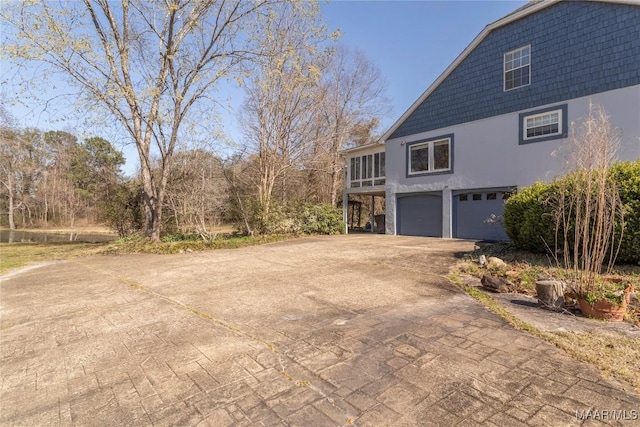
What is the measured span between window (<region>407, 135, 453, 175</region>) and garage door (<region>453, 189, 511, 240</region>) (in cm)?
145

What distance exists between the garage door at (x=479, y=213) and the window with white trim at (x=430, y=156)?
1.48 metres

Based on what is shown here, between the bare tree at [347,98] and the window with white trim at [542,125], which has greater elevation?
the bare tree at [347,98]

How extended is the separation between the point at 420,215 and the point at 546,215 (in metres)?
7.49

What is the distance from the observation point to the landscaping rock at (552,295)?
153 inches

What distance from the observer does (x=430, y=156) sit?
1375cm

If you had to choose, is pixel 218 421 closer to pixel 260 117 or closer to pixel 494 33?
pixel 494 33

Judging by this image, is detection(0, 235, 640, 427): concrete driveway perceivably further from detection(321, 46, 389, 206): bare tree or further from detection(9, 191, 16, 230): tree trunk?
detection(9, 191, 16, 230): tree trunk

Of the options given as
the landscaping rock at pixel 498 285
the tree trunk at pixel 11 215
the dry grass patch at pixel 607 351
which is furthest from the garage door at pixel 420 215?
the tree trunk at pixel 11 215

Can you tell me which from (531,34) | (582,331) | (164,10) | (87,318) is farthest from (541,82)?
(87,318)

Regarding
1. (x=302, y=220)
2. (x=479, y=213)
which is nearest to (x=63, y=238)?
(x=302, y=220)

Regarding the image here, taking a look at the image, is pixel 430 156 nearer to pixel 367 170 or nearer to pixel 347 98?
pixel 367 170

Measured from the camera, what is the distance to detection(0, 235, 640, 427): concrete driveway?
1.98m

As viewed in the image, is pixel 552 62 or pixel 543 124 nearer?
pixel 552 62

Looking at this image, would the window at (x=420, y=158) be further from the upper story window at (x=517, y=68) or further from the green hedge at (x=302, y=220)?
the green hedge at (x=302, y=220)
